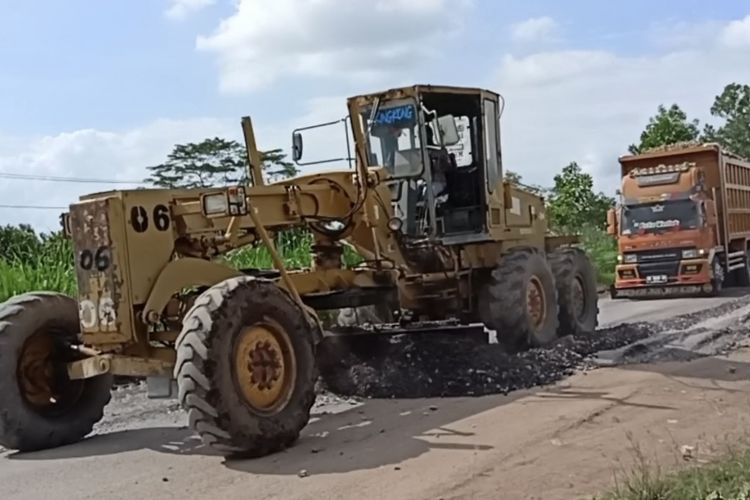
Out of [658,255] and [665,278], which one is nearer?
[665,278]

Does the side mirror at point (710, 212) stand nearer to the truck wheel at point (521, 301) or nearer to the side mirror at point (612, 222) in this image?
the side mirror at point (612, 222)

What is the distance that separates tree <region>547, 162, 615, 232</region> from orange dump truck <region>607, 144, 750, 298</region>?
13175 millimetres

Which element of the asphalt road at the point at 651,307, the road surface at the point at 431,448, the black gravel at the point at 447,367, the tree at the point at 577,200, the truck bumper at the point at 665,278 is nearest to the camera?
the road surface at the point at 431,448

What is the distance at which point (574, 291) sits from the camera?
14211 millimetres

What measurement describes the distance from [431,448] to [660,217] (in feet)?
51.7

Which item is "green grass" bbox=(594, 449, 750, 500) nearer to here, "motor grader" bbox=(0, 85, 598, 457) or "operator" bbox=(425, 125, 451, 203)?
"motor grader" bbox=(0, 85, 598, 457)

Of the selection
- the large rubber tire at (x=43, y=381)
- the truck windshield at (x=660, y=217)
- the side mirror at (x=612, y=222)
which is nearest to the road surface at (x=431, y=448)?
the large rubber tire at (x=43, y=381)

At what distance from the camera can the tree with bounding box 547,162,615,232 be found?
3675 centimetres

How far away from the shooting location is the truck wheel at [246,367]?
7.30 m

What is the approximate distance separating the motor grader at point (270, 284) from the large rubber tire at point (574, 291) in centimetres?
89

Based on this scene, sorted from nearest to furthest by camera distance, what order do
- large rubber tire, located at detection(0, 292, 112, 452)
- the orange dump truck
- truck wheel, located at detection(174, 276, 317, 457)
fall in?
truck wheel, located at detection(174, 276, 317, 457), large rubber tire, located at detection(0, 292, 112, 452), the orange dump truck

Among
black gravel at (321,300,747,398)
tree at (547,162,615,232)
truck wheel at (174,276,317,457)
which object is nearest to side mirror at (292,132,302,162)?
black gravel at (321,300,747,398)

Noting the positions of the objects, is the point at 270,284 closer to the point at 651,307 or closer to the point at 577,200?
the point at 651,307

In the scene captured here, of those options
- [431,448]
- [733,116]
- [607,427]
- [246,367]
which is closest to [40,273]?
[246,367]
